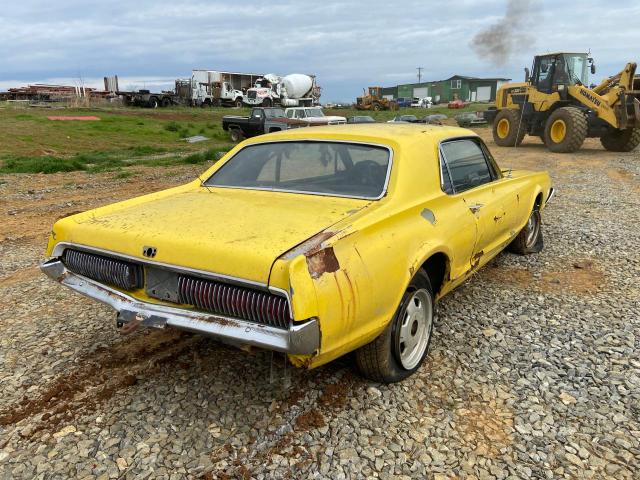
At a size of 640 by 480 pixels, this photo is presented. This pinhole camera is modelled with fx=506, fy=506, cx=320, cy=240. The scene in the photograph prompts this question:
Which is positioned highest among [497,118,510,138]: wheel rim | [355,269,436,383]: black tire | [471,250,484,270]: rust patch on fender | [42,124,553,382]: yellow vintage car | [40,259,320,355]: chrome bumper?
[497,118,510,138]: wheel rim

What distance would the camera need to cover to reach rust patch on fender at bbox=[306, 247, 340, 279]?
2217 millimetres

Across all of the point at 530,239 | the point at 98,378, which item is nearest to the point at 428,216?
the point at 98,378

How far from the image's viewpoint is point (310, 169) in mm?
3641

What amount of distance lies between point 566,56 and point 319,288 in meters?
15.1

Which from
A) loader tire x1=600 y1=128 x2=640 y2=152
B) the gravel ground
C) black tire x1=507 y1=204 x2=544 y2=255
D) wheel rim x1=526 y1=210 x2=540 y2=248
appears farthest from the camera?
loader tire x1=600 y1=128 x2=640 y2=152

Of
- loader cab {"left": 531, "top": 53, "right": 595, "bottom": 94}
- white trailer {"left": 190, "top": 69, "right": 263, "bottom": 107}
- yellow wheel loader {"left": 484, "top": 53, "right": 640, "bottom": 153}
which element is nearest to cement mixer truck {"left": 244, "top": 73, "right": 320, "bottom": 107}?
white trailer {"left": 190, "top": 69, "right": 263, "bottom": 107}

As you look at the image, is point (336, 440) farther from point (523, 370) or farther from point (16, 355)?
point (16, 355)

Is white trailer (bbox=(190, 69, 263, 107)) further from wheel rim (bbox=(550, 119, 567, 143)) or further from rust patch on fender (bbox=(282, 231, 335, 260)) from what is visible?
rust patch on fender (bbox=(282, 231, 335, 260))

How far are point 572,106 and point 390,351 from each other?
1439cm

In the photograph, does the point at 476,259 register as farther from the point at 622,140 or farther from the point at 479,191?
the point at 622,140

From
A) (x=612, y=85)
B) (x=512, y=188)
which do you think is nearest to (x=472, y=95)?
(x=612, y=85)

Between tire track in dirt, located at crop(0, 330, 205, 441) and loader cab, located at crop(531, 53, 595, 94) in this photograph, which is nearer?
tire track in dirt, located at crop(0, 330, 205, 441)

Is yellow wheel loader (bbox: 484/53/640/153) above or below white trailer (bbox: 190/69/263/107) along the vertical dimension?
below

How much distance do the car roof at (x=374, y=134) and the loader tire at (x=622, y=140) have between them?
13351 millimetres
